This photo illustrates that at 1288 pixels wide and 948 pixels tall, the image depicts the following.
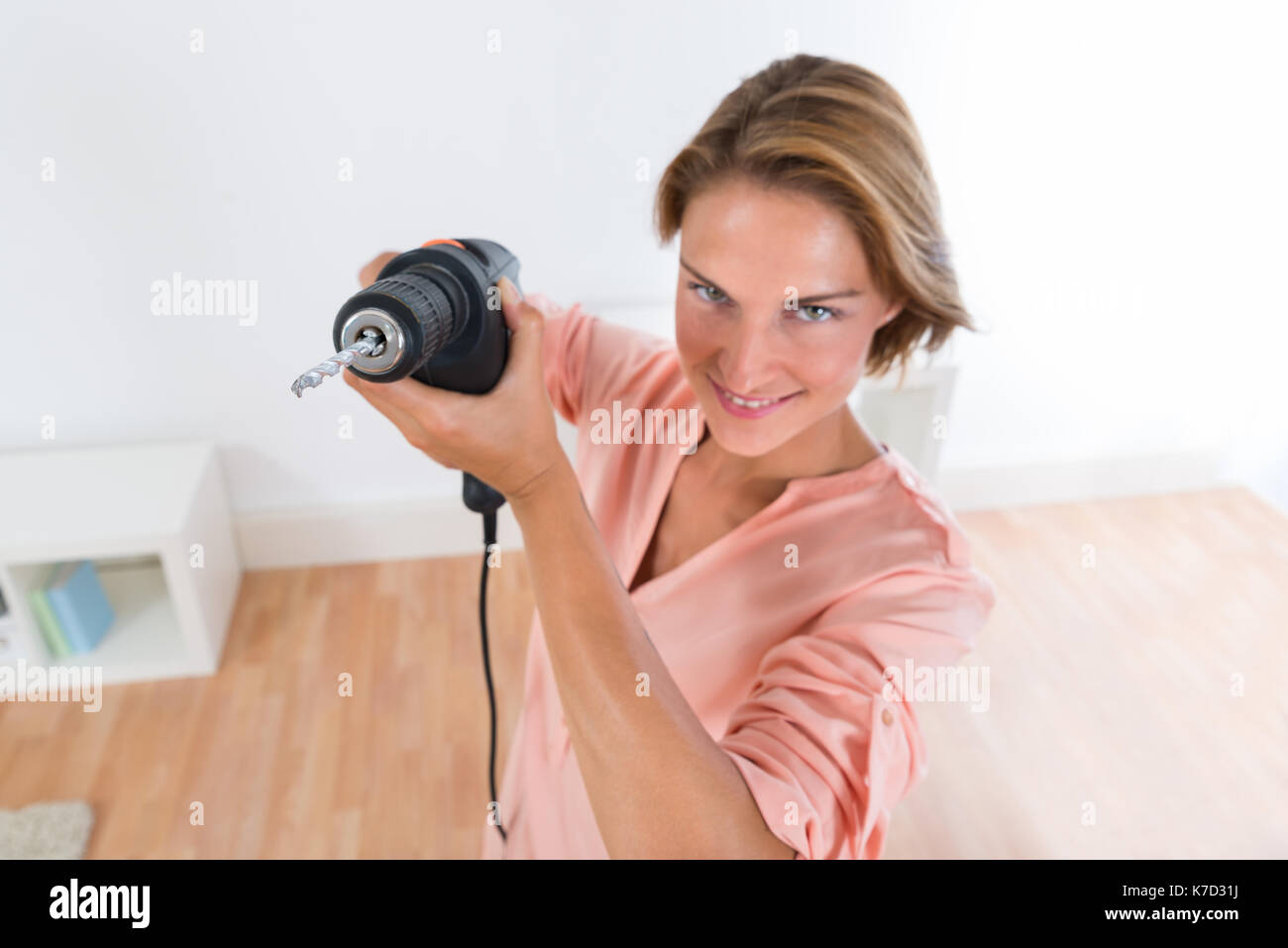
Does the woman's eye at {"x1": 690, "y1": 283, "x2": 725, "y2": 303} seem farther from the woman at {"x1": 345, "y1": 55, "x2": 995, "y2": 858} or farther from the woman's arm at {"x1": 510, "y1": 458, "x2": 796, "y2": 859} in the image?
the woman's arm at {"x1": 510, "y1": 458, "x2": 796, "y2": 859}

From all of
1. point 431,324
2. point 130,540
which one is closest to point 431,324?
point 431,324

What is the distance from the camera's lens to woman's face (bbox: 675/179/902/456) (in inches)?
29.9

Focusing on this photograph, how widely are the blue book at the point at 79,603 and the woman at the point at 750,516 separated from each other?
55.4 inches

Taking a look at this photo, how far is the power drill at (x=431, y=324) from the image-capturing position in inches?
19.8

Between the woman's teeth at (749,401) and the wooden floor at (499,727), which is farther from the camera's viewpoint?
the wooden floor at (499,727)

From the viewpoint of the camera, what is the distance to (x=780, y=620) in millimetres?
798

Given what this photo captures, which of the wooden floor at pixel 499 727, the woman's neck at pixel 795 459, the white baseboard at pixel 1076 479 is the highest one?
the woman's neck at pixel 795 459

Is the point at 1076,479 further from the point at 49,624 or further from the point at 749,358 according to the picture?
the point at 49,624

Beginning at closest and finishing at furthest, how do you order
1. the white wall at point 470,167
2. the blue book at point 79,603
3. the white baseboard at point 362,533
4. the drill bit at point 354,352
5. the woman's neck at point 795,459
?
the drill bit at point 354,352 < the woman's neck at point 795,459 < the white wall at point 470,167 < the blue book at point 79,603 < the white baseboard at point 362,533

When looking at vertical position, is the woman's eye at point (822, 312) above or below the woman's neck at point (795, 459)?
above

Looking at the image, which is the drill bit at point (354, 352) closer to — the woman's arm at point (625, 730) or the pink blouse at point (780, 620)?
the woman's arm at point (625, 730)

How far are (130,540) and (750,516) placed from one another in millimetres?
1490

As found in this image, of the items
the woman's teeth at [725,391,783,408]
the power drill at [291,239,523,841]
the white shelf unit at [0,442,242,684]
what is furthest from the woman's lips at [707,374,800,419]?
the white shelf unit at [0,442,242,684]

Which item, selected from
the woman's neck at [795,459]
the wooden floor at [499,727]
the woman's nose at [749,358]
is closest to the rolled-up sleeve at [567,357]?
the woman's neck at [795,459]
